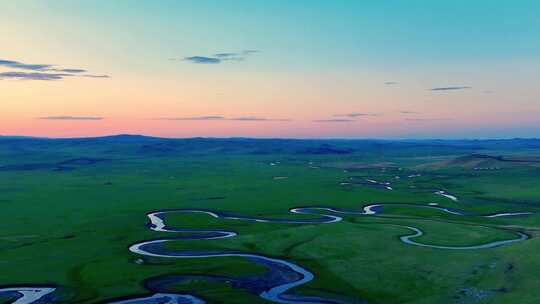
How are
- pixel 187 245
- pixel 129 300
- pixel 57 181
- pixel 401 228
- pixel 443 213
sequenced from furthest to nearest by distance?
pixel 57 181 < pixel 443 213 < pixel 401 228 < pixel 187 245 < pixel 129 300

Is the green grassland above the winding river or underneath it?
above

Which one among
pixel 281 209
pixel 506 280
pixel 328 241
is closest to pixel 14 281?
pixel 328 241

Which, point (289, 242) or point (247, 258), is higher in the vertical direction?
point (289, 242)

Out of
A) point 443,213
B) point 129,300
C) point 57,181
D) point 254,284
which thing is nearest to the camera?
point 129,300

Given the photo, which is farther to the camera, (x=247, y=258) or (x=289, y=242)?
(x=289, y=242)

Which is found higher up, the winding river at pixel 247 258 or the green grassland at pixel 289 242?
the green grassland at pixel 289 242

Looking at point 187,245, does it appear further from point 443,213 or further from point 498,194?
point 498,194

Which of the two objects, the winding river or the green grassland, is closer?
the winding river

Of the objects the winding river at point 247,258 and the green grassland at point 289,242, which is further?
the green grassland at point 289,242
